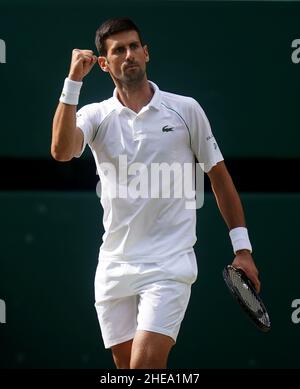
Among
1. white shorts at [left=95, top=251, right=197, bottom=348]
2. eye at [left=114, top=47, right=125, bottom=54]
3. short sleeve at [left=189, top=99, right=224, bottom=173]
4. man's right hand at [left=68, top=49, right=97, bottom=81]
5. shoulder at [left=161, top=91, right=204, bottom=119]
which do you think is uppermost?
eye at [left=114, top=47, right=125, bottom=54]

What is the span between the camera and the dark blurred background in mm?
6152

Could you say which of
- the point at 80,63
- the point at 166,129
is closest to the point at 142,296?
the point at 166,129

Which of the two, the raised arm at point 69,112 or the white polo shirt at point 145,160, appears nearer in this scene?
the raised arm at point 69,112

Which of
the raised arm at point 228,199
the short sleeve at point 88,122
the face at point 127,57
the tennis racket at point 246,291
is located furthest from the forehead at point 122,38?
the tennis racket at point 246,291

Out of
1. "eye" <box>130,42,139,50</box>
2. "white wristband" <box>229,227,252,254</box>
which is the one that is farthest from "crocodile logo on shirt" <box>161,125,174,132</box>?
"white wristband" <box>229,227,252,254</box>

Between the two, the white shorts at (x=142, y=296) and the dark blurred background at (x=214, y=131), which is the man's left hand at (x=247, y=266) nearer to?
the white shorts at (x=142, y=296)

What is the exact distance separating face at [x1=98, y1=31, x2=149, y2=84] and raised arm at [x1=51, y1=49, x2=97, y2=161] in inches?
9.2

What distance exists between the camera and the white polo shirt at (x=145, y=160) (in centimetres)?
501

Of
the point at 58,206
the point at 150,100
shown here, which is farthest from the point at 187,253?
the point at 58,206

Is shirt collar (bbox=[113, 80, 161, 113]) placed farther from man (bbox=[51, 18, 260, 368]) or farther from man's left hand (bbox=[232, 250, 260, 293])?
man's left hand (bbox=[232, 250, 260, 293])

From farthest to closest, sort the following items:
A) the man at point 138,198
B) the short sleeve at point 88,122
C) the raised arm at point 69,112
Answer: the short sleeve at point 88,122
the man at point 138,198
the raised arm at point 69,112

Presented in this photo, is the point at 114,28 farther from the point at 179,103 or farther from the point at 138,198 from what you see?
the point at 138,198

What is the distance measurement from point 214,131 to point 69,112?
1519 millimetres

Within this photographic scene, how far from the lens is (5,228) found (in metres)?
6.18
